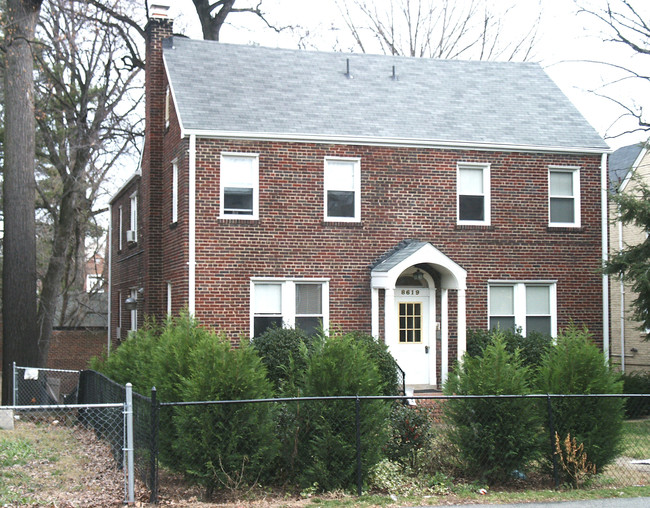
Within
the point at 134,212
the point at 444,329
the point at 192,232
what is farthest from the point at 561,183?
the point at 134,212

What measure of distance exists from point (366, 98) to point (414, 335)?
19.7 feet

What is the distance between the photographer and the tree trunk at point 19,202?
60.8 feet

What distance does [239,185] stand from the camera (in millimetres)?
18141

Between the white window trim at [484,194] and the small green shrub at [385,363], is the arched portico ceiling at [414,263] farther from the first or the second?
the small green shrub at [385,363]

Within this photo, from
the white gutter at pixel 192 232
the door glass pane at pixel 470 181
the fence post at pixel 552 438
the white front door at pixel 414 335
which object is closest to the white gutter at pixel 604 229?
the door glass pane at pixel 470 181

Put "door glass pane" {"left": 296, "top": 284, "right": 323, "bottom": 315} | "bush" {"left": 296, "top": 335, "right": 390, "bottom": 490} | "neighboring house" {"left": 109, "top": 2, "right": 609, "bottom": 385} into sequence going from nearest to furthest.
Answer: "bush" {"left": 296, "top": 335, "right": 390, "bottom": 490}, "neighboring house" {"left": 109, "top": 2, "right": 609, "bottom": 385}, "door glass pane" {"left": 296, "top": 284, "right": 323, "bottom": 315}

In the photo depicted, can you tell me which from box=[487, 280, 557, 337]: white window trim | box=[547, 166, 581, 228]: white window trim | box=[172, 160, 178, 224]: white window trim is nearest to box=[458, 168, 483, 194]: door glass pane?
box=[547, 166, 581, 228]: white window trim

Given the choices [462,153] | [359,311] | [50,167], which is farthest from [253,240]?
[50,167]

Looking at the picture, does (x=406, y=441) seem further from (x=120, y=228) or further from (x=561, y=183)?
(x=120, y=228)

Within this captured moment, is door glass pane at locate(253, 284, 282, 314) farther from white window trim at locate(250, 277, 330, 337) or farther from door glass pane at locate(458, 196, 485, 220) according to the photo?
door glass pane at locate(458, 196, 485, 220)

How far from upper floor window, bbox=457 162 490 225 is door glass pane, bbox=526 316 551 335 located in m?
2.60

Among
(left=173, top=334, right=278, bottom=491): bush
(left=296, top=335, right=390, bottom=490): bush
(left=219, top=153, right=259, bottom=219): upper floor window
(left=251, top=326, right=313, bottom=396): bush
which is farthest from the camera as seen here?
(left=219, top=153, right=259, bottom=219): upper floor window

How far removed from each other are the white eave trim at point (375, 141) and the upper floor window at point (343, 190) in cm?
51

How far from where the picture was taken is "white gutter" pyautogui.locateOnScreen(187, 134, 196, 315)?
1741 centimetres
